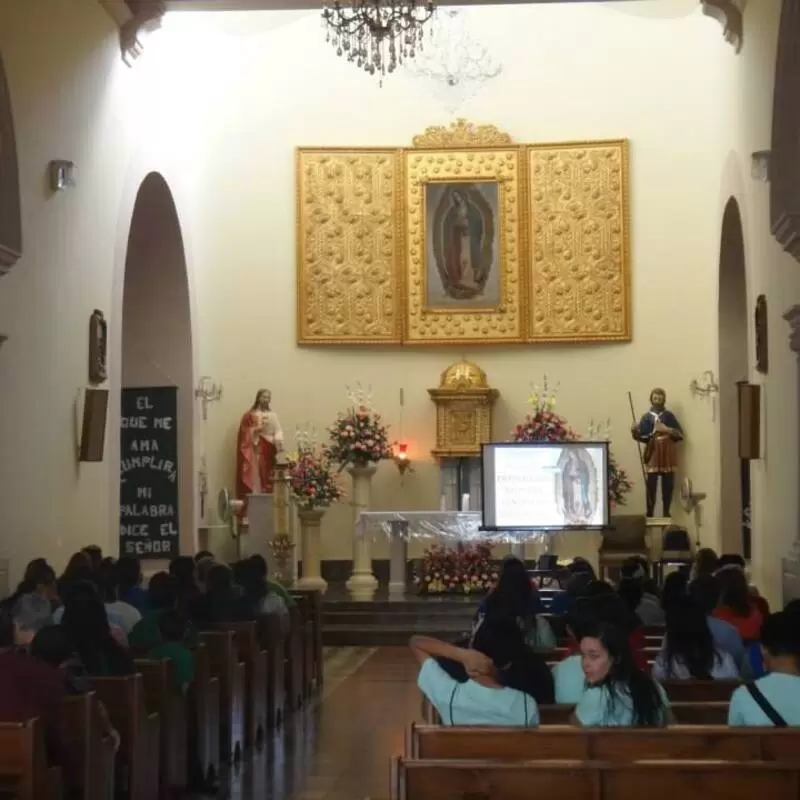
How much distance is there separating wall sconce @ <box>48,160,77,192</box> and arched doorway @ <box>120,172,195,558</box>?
352cm

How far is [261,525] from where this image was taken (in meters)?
16.5

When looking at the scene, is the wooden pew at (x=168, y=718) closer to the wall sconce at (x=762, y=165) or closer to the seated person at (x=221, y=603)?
the seated person at (x=221, y=603)

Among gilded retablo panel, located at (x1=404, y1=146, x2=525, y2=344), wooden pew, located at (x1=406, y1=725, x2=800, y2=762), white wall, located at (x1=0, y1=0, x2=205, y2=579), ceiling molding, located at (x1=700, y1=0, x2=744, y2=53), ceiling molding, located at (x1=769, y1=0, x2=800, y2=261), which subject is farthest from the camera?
gilded retablo panel, located at (x1=404, y1=146, x2=525, y2=344)

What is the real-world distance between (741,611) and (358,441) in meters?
9.58

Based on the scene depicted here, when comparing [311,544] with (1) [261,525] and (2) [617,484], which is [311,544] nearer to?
(1) [261,525]

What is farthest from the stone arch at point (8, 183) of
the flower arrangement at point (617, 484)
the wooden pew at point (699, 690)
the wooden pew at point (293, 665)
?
the flower arrangement at point (617, 484)

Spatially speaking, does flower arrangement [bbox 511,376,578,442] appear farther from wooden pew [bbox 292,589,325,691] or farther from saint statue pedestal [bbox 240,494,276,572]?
wooden pew [bbox 292,589,325,691]

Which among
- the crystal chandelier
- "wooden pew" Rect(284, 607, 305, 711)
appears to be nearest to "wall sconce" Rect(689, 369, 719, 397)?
the crystal chandelier

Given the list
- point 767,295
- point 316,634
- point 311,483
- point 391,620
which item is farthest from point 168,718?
point 311,483

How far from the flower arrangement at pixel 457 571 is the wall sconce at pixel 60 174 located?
6.07 meters

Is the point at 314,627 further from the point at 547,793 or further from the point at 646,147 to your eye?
the point at 646,147

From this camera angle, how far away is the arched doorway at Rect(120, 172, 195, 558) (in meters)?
15.1

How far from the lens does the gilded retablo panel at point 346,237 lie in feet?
60.5

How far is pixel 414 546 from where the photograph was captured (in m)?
18.2
